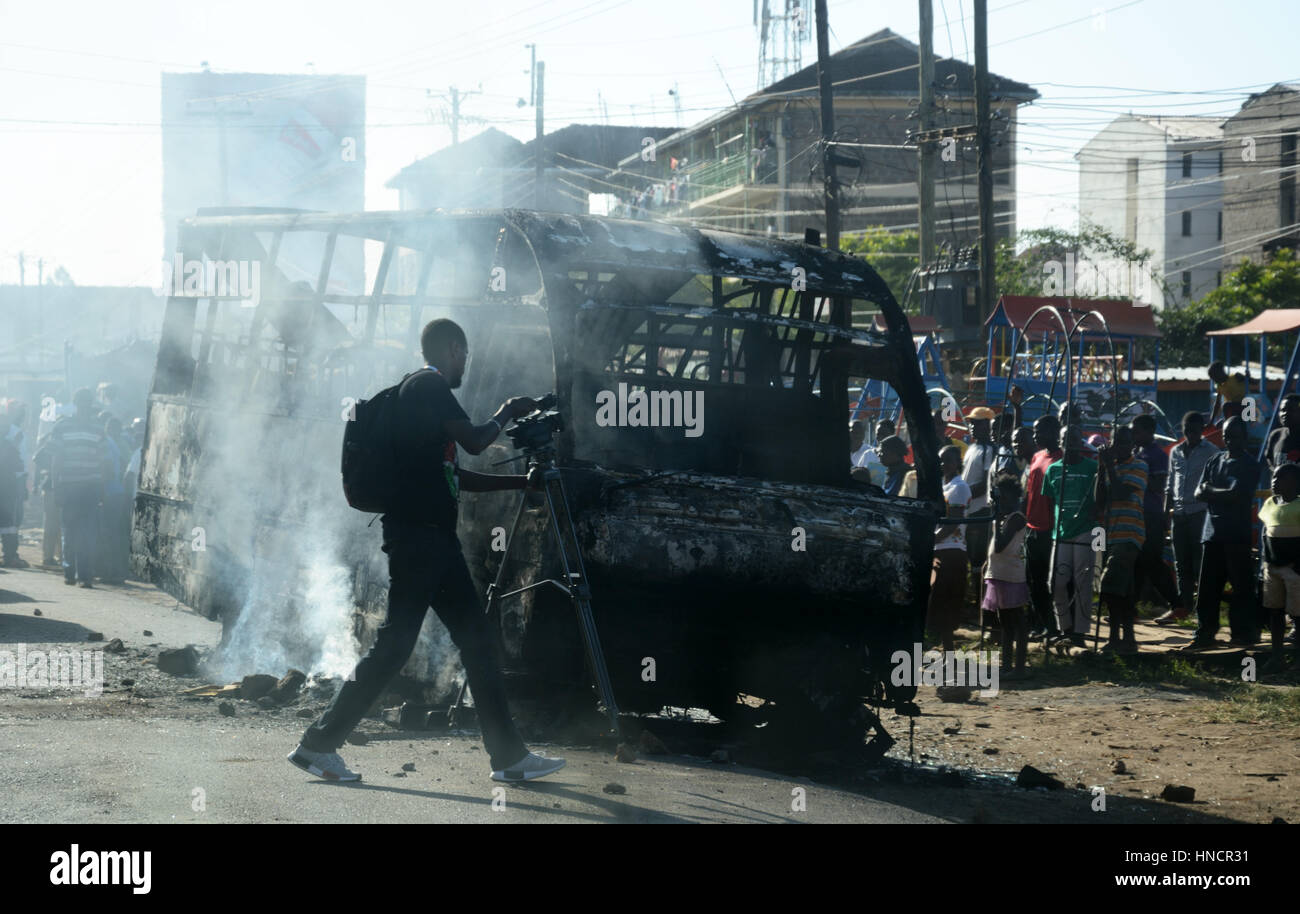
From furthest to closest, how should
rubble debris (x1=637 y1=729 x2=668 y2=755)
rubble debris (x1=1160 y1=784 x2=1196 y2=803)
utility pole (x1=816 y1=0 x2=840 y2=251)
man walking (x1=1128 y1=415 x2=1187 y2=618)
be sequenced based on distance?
utility pole (x1=816 y1=0 x2=840 y2=251)
man walking (x1=1128 y1=415 x2=1187 y2=618)
rubble debris (x1=637 y1=729 x2=668 y2=755)
rubble debris (x1=1160 y1=784 x2=1196 y2=803)

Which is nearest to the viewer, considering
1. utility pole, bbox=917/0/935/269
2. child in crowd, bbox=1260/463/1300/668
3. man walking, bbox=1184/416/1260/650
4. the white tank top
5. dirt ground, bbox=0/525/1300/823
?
dirt ground, bbox=0/525/1300/823

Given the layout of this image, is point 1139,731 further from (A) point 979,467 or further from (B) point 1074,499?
(A) point 979,467

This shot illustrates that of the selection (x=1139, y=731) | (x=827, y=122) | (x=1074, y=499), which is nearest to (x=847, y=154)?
(x=827, y=122)

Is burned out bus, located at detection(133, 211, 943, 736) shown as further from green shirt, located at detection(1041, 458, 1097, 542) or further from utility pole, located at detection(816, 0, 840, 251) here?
utility pole, located at detection(816, 0, 840, 251)

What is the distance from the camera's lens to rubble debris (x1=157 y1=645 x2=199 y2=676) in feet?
28.1

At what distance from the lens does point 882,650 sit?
6516mm

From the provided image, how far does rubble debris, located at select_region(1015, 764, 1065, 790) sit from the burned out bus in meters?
0.70

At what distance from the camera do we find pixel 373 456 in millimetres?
5543

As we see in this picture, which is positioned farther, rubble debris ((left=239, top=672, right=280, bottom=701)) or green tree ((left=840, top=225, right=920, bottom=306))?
green tree ((left=840, top=225, right=920, bottom=306))

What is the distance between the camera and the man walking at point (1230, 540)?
1057 cm

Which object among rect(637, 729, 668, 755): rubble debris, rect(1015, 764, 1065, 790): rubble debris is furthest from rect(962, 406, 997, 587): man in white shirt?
rect(637, 729, 668, 755): rubble debris

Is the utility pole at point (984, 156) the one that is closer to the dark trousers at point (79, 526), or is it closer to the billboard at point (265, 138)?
the dark trousers at point (79, 526)

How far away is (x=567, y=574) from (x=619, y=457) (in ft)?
4.46

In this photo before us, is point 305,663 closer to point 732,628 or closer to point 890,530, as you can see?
point 732,628
